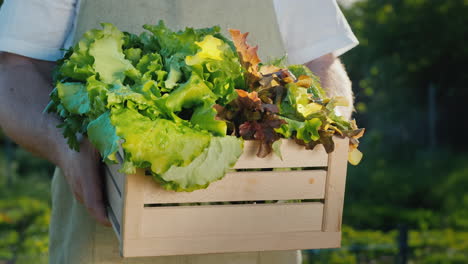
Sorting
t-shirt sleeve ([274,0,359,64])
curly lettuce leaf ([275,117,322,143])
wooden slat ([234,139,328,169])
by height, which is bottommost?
wooden slat ([234,139,328,169])

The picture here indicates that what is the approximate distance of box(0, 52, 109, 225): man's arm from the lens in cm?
171

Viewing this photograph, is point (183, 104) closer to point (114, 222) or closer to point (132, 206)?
point (132, 206)

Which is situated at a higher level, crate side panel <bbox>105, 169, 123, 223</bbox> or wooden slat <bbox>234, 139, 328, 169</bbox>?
wooden slat <bbox>234, 139, 328, 169</bbox>

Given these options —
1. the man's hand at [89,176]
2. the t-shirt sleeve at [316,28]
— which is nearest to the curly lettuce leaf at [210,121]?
the man's hand at [89,176]

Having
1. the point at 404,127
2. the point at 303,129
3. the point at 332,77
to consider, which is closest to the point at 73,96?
the point at 303,129

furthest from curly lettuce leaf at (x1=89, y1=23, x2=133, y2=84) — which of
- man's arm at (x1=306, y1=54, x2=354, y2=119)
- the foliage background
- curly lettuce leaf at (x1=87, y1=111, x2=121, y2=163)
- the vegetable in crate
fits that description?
the foliage background

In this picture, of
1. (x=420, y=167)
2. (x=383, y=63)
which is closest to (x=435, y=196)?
(x=420, y=167)

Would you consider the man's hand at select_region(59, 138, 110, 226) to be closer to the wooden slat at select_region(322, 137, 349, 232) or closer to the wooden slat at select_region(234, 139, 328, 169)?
Result: the wooden slat at select_region(234, 139, 328, 169)

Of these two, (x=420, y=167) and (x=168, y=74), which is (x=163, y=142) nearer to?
(x=168, y=74)

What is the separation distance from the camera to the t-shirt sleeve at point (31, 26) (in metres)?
1.95

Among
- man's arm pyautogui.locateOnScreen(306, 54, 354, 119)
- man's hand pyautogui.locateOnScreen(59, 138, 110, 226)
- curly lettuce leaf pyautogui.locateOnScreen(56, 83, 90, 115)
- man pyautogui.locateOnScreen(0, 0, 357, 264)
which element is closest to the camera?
curly lettuce leaf pyautogui.locateOnScreen(56, 83, 90, 115)

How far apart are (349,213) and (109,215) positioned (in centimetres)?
824

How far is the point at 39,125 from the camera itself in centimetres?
187

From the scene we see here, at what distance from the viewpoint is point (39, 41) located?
1.98 m
